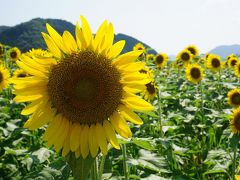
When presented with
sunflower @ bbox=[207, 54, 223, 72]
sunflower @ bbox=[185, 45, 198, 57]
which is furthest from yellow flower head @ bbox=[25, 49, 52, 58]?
sunflower @ bbox=[185, 45, 198, 57]

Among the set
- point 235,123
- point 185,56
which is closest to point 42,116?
point 235,123

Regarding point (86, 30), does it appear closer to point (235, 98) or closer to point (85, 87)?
point (85, 87)

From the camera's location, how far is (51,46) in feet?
7.55

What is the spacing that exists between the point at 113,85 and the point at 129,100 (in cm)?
13

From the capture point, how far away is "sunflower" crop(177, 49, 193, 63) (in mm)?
12484

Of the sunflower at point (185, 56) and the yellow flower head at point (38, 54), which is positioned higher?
the yellow flower head at point (38, 54)

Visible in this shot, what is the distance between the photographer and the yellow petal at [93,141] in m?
2.33

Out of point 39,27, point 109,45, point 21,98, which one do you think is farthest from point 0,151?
point 39,27

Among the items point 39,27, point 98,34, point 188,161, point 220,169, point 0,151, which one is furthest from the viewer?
point 39,27

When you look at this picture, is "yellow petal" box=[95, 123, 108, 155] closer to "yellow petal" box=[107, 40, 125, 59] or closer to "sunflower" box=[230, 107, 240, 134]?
"yellow petal" box=[107, 40, 125, 59]

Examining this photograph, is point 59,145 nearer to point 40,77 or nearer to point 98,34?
point 40,77

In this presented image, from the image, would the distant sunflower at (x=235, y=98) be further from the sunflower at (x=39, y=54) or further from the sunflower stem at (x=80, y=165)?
the sunflower stem at (x=80, y=165)

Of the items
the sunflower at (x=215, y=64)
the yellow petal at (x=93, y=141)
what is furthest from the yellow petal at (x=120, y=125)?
the sunflower at (x=215, y=64)

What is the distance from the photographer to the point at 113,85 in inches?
95.3
